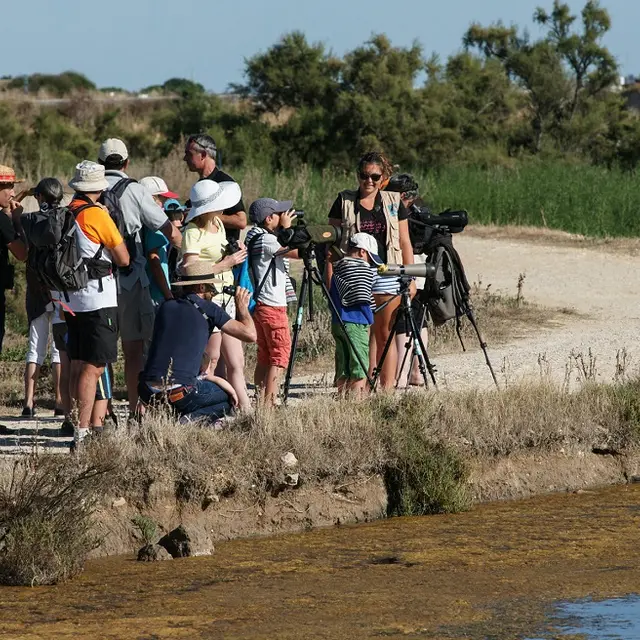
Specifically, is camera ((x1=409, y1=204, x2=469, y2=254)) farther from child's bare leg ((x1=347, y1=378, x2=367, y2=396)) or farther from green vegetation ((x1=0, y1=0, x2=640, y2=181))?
green vegetation ((x1=0, y1=0, x2=640, y2=181))

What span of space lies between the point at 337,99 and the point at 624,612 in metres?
30.0

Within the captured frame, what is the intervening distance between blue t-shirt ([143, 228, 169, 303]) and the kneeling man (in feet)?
2.04

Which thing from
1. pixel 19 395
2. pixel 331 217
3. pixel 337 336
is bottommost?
pixel 19 395

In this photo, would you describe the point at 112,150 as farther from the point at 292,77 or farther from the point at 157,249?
the point at 292,77

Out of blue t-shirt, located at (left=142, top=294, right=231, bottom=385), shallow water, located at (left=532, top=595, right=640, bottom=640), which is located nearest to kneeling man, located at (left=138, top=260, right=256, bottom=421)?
blue t-shirt, located at (left=142, top=294, right=231, bottom=385)

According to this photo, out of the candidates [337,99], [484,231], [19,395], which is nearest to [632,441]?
[19,395]

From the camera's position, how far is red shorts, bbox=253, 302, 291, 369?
10.0 meters

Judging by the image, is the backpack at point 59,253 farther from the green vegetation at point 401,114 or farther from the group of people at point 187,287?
the green vegetation at point 401,114

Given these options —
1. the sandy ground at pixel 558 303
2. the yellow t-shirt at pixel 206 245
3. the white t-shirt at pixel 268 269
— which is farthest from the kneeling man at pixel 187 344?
the sandy ground at pixel 558 303

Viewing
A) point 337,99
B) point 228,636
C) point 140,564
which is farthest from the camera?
point 337,99

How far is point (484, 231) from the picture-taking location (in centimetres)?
2327

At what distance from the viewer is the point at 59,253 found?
8.52 meters

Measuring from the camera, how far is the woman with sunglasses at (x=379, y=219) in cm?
1026

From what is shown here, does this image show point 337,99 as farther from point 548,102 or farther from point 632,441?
point 632,441
